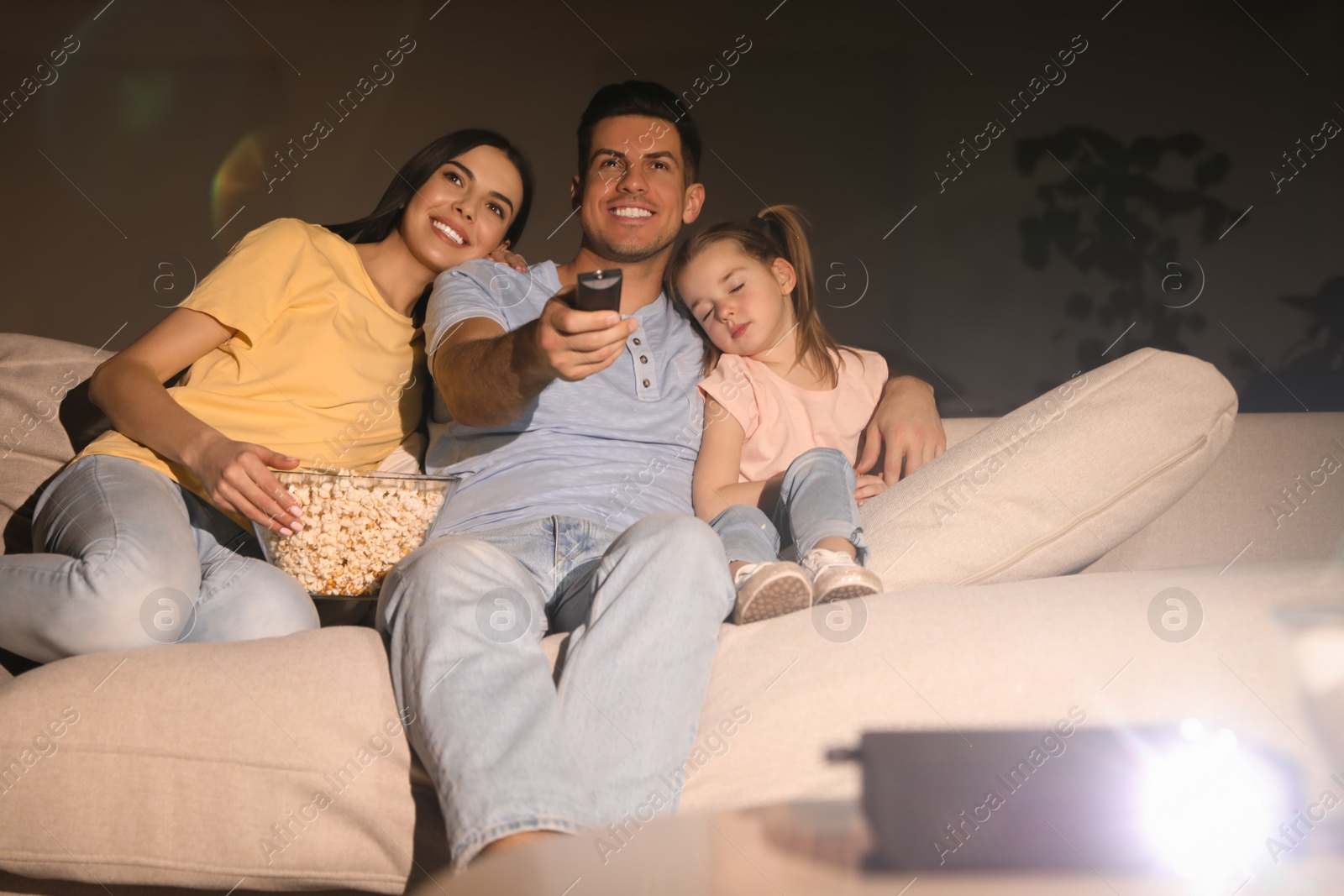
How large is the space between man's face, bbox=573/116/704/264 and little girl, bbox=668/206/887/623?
0.22 feet

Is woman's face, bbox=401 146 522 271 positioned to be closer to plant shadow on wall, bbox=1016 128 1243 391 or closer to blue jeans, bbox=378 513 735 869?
blue jeans, bbox=378 513 735 869

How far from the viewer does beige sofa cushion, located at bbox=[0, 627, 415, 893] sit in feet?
2.70

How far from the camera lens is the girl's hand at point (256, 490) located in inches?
42.8

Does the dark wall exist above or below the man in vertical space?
above

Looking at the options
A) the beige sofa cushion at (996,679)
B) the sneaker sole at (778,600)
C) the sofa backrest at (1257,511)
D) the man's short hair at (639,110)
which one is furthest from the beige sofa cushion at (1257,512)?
the man's short hair at (639,110)

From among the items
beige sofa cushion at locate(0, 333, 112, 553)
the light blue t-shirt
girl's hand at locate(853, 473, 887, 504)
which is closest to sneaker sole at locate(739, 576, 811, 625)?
the light blue t-shirt

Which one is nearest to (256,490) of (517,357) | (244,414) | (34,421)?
(244,414)

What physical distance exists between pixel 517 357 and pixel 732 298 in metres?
0.52

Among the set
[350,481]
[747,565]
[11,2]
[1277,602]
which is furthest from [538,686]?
[11,2]

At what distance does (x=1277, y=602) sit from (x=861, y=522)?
0.45m

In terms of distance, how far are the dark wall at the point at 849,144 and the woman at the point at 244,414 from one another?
1347mm

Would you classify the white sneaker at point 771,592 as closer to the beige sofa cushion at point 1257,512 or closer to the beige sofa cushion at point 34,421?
the beige sofa cushion at point 1257,512

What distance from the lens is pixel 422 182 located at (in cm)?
152

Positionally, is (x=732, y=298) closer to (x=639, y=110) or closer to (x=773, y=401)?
(x=773, y=401)
